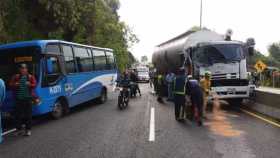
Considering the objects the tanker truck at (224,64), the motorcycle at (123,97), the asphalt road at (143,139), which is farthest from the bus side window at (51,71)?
the tanker truck at (224,64)

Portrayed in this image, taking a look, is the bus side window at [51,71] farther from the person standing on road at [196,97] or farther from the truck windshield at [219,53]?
the truck windshield at [219,53]

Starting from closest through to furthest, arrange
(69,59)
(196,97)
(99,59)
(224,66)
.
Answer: (196,97) → (69,59) → (224,66) → (99,59)

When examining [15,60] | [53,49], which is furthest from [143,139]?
[53,49]

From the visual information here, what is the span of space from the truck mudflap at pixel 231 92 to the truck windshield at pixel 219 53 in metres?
1.21

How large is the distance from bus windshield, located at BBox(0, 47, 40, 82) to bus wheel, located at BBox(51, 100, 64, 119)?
1633 millimetres

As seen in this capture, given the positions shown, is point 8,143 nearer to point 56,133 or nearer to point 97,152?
point 56,133

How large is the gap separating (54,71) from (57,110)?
4.48ft

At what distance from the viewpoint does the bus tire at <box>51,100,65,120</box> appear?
44.6 feet

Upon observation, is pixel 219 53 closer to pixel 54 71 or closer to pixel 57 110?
pixel 54 71

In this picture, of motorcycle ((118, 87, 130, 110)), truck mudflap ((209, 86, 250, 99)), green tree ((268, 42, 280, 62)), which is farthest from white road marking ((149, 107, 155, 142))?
green tree ((268, 42, 280, 62))

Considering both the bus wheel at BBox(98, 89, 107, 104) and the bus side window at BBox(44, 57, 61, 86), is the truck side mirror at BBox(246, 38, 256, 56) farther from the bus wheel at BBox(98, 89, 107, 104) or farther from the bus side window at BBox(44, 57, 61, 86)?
the bus side window at BBox(44, 57, 61, 86)

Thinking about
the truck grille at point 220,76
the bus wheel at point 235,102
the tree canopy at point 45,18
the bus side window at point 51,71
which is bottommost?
the bus wheel at point 235,102

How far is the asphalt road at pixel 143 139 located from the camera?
7812 mm

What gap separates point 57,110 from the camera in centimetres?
1391
